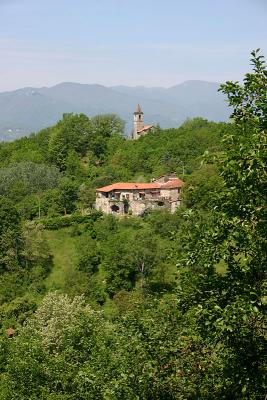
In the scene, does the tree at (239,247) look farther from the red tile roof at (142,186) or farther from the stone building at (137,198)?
the red tile roof at (142,186)

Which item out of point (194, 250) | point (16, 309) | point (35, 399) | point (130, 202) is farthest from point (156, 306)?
point (130, 202)

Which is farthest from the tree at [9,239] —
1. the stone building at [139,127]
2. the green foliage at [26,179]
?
the stone building at [139,127]

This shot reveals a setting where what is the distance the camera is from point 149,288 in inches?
1639

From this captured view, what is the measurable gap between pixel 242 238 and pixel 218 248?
0.46 metres

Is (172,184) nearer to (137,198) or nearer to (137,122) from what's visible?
(137,198)

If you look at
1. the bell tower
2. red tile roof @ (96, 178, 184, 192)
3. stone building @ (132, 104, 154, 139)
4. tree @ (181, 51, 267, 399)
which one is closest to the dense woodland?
tree @ (181, 51, 267, 399)

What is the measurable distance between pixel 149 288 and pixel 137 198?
16.7 m

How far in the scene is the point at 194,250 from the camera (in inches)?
336

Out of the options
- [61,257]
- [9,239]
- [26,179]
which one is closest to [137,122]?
[26,179]

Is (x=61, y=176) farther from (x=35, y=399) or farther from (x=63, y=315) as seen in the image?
(x=35, y=399)

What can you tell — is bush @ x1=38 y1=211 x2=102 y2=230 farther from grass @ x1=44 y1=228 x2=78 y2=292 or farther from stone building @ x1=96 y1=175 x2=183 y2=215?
stone building @ x1=96 y1=175 x2=183 y2=215

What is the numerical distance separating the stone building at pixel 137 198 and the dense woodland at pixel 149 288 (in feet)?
6.63

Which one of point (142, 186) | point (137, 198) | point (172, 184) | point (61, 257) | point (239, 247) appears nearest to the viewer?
point (239, 247)

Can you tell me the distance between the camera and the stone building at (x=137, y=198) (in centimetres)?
5634
